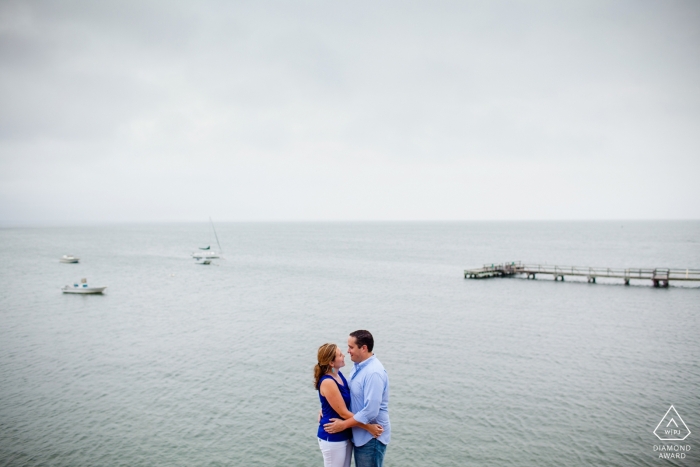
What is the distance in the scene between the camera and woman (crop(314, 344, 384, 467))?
5160 mm

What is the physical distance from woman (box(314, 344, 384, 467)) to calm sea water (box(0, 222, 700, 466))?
9.95 metres

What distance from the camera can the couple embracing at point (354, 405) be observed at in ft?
17.0

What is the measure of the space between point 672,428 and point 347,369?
13992mm

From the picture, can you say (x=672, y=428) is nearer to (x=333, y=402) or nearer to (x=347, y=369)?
(x=347, y=369)

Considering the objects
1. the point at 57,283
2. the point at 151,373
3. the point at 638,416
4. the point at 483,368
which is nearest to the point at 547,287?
the point at 483,368

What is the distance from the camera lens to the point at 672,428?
51.3 feet

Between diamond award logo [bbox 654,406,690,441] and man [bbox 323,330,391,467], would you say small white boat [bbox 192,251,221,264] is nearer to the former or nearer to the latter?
diamond award logo [bbox 654,406,690,441]

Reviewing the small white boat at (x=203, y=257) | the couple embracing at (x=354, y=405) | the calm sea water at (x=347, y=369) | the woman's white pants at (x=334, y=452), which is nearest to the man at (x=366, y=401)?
the couple embracing at (x=354, y=405)

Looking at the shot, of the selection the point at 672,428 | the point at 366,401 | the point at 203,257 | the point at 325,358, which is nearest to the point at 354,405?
the point at 366,401

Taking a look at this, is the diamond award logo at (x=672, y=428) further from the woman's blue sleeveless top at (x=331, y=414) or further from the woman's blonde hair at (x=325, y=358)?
the woman's blonde hair at (x=325, y=358)

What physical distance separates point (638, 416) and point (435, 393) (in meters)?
7.92

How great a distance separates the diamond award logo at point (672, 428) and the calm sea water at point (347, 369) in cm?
33

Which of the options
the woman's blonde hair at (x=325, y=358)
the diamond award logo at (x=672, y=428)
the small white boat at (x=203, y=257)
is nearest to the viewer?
the woman's blonde hair at (x=325, y=358)

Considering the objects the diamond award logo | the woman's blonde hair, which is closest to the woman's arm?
the woman's blonde hair
